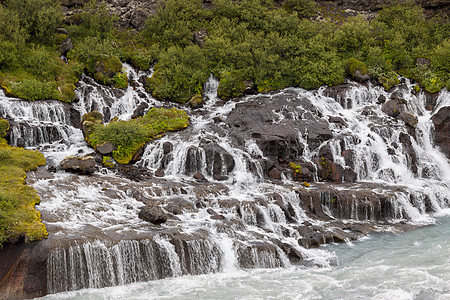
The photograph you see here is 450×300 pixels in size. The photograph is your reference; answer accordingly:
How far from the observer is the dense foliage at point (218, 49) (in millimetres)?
32031

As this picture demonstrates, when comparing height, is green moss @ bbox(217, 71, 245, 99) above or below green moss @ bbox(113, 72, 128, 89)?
below

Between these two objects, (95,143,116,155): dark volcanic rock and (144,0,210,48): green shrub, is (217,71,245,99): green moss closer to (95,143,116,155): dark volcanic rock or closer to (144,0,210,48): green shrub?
(144,0,210,48): green shrub

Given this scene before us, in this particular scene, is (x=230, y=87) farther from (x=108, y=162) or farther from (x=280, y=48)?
(x=108, y=162)

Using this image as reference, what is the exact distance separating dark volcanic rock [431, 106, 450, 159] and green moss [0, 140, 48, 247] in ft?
92.0

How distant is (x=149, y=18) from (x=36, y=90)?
60.3 feet

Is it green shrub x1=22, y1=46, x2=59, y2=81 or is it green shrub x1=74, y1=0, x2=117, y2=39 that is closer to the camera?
green shrub x1=22, y1=46, x2=59, y2=81

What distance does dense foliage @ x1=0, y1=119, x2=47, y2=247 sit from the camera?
14.6m

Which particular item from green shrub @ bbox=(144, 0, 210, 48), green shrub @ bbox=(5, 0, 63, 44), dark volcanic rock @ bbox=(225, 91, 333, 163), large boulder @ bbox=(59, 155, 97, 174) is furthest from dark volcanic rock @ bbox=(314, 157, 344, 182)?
green shrub @ bbox=(5, 0, 63, 44)

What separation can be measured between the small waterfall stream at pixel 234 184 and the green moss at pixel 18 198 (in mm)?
668

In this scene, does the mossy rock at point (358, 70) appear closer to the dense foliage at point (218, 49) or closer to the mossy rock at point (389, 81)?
the dense foliage at point (218, 49)

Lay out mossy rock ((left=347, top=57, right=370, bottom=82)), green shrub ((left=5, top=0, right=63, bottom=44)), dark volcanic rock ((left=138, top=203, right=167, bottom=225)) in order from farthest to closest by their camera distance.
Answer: mossy rock ((left=347, top=57, right=370, bottom=82)) < green shrub ((left=5, top=0, right=63, bottom=44)) < dark volcanic rock ((left=138, top=203, right=167, bottom=225))

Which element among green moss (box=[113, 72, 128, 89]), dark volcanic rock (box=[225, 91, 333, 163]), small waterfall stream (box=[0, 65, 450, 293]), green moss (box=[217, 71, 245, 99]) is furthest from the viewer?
green moss (box=[217, 71, 245, 99])

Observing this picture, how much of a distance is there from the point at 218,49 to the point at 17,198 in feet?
82.3

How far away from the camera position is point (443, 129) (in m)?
29.7
